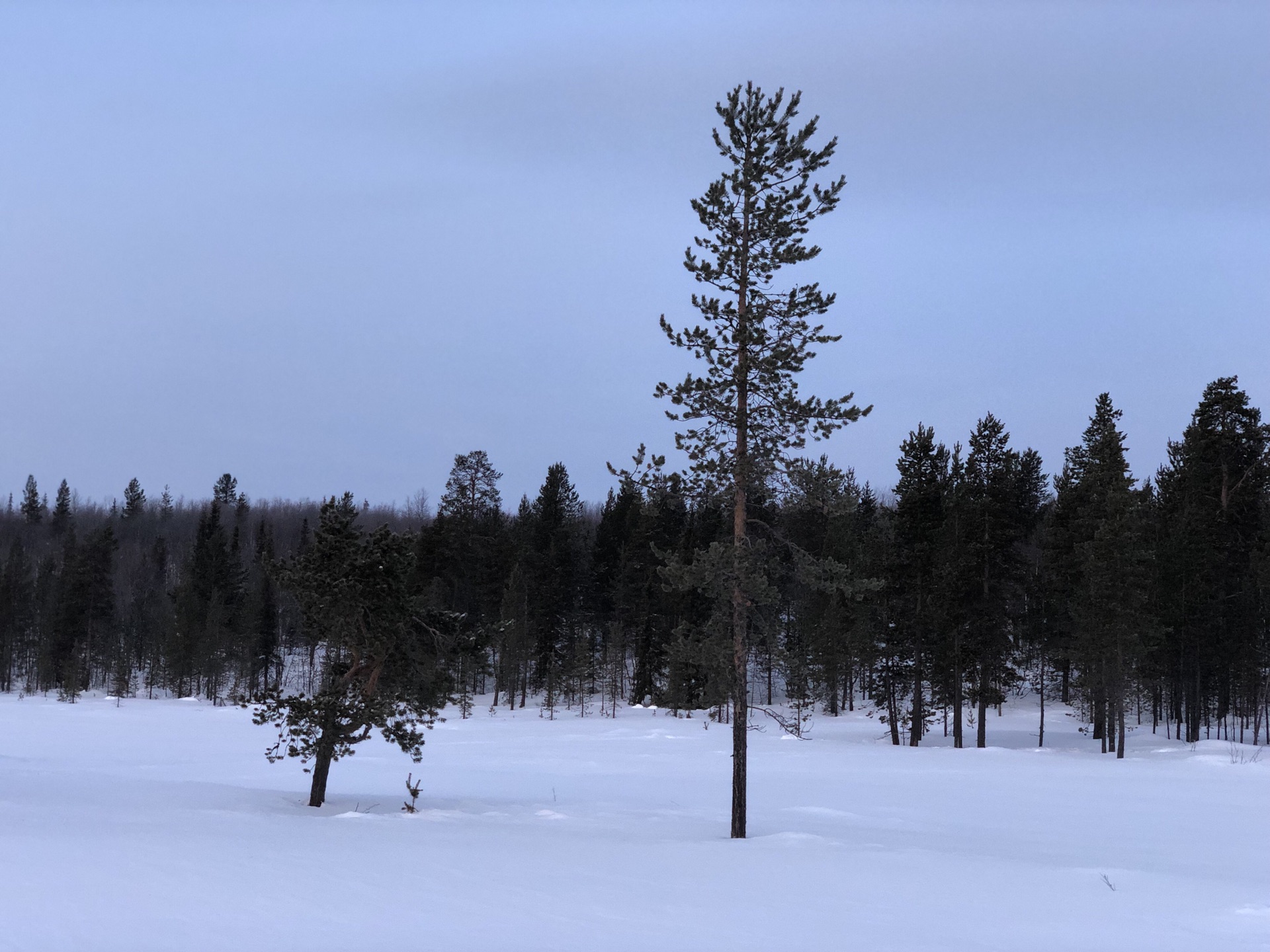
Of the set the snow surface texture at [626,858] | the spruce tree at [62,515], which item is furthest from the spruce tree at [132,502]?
the snow surface texture at [626,858]

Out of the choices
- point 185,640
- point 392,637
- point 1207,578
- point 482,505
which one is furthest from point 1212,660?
point 185,640

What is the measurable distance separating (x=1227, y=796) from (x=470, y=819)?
75.3 ft

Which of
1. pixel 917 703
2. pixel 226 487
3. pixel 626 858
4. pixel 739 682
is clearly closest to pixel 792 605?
pixel 917 703

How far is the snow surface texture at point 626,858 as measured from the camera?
990 cm

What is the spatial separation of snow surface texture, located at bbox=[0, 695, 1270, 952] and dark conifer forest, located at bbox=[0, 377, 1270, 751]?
135 inches

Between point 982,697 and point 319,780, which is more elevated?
point 982,697

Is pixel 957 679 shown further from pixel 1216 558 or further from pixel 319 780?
pixel 319 780

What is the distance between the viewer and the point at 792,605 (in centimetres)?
7288

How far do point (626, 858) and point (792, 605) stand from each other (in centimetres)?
5908

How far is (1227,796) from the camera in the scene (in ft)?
90.3

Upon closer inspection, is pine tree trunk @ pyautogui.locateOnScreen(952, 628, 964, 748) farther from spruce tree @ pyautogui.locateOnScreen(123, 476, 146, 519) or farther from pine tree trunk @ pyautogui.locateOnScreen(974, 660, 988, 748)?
spruce tree @ pyautogui.locateOnScreen(123, 476, 146, 519)

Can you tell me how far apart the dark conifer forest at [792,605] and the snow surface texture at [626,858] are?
3442mm

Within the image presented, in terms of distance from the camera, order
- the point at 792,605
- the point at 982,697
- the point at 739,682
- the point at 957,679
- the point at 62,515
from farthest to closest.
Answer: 1. the point at 62,515
2. the point at 792,605
3. the point at 957,679
4. the point at 982,697
5. the point at 739,682

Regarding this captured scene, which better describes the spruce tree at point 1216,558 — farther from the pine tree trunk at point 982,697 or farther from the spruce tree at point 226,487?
the spruce tree at point 226,487
